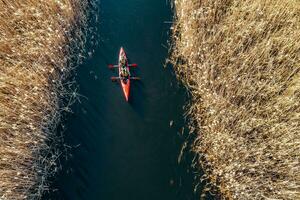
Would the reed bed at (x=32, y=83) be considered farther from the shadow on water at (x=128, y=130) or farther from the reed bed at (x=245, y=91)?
the reed bed at (x=245, y=91)

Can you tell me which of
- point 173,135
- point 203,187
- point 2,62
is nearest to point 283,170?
point 203,187

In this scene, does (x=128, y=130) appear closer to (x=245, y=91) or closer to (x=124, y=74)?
(x=124, y=74)

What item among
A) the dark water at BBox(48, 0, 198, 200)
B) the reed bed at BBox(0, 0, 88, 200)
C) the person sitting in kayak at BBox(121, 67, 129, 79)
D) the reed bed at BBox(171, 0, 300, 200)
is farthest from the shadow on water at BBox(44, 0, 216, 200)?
the reed bed at BBox(171, 0, 300, 200)

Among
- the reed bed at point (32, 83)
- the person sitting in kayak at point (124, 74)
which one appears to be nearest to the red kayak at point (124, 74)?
the person sitting in kayak at point (124, 74)

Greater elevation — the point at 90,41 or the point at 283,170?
the point at 90,41

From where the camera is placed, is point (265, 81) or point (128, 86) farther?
point (128, 86)

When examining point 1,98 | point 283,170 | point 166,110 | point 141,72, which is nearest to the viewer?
point 283,170

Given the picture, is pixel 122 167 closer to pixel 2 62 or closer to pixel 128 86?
pixel 128 86

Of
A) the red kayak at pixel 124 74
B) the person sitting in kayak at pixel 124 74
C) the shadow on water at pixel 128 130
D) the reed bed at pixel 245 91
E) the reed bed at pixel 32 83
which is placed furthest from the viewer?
the person sitting in kayak at pixel 124 74
